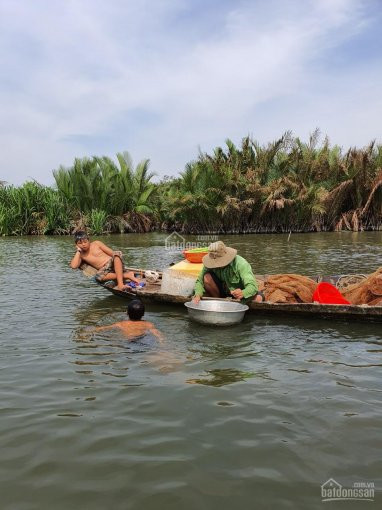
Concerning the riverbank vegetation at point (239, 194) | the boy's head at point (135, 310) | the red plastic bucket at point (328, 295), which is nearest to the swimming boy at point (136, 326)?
the boy's head at point (135, 310)

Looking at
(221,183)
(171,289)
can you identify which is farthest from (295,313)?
(221,183)

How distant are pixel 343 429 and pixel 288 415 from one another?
415 millimetres

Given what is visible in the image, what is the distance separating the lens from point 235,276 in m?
6.82

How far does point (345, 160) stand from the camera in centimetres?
2598

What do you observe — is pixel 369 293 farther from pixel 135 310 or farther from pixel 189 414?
pixel 189 414

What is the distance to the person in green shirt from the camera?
257 inches

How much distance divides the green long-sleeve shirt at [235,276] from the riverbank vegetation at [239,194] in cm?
1788

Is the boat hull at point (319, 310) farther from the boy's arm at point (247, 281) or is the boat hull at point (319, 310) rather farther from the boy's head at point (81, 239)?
the boy's head at point (81, 239)

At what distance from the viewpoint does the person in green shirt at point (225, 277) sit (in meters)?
6.52

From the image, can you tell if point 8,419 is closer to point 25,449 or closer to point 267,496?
point 25,449

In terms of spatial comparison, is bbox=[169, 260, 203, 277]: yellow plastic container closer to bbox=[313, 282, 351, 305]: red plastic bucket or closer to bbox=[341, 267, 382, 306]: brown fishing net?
bbox=[313, 282, 351, 305]: red plastic bucket

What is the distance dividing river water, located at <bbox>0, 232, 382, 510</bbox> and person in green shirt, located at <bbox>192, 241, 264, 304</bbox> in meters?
0.44

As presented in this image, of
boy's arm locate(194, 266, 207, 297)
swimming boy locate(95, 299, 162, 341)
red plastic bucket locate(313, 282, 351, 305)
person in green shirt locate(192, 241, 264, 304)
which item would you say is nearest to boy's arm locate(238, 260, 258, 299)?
person in green shirt locate(192, 241, 264, 304)

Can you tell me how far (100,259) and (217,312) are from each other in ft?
11.0
